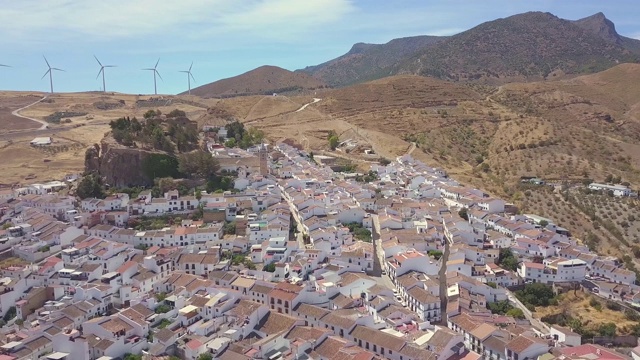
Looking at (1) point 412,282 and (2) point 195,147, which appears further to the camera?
(2) point 195,147

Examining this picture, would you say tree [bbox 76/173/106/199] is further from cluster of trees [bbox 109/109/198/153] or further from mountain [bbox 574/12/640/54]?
mountain [bbox 574/12/640/54]

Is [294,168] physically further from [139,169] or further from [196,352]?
[196,352]

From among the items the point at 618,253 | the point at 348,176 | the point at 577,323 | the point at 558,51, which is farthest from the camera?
the point at 558,51

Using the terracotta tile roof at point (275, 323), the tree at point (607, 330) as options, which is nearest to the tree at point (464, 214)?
the tree at point (607, 330)

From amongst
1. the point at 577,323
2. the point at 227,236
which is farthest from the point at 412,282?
the point at 227,236

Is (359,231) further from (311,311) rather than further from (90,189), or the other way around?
(90,189)

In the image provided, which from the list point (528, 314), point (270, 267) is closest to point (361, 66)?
point (270, 267)
